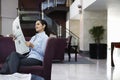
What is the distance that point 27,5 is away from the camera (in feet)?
80.6

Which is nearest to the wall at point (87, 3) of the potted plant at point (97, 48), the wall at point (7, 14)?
the potted plant at point (97, 48)

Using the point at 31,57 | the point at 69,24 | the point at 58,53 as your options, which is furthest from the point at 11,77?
the point at 69,24

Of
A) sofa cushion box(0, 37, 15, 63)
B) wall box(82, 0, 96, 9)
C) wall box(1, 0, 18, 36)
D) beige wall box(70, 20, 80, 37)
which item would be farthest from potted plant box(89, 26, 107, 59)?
wall box(1, 0, 18, 36)

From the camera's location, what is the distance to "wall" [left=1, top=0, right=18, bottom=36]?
2169cm

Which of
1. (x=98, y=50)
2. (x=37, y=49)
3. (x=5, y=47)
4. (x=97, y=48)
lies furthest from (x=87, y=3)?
(x=37, y=49)

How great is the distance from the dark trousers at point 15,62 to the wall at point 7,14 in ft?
57.0

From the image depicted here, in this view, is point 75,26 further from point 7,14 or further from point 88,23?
point 7,14

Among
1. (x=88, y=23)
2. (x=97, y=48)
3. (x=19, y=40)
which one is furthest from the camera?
(x=88, y=23)

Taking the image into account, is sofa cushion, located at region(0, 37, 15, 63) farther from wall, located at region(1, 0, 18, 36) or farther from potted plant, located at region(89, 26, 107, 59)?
wall, located at region(1, 0, 18, 36)

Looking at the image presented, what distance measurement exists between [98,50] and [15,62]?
370 inches

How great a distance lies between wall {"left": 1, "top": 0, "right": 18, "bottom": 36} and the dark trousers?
17.4m

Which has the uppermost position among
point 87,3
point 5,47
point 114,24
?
point 87,3

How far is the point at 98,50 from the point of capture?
43.5ft

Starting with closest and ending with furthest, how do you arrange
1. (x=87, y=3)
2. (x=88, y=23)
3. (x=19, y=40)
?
(x=19, y=40) → (x=87, y=3) → (x=88, y=23)
